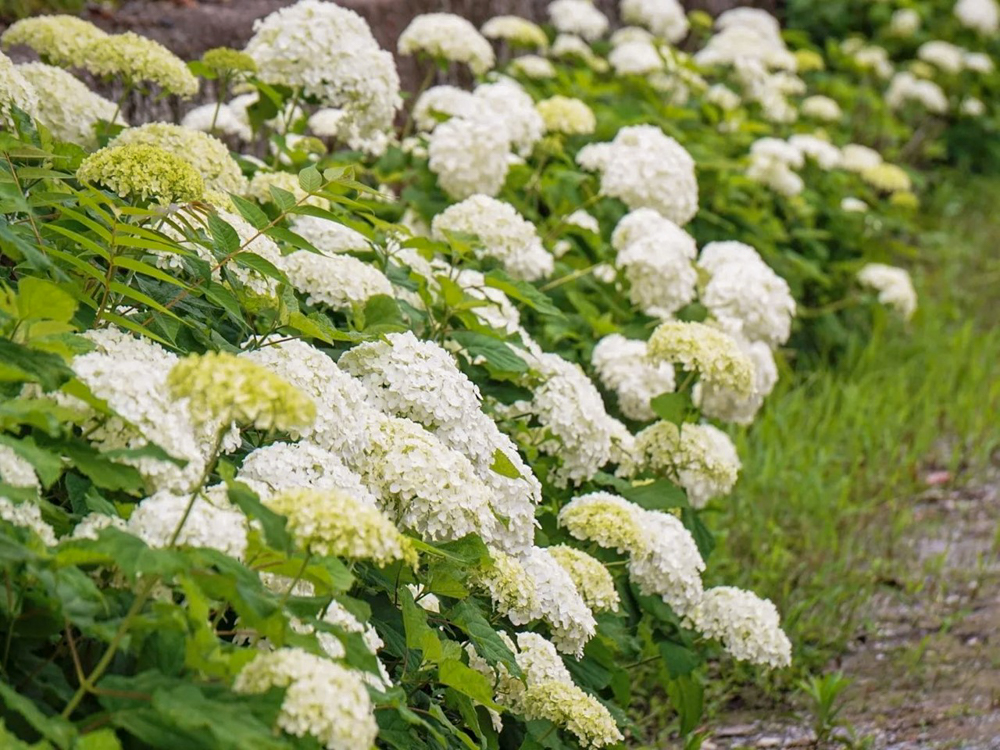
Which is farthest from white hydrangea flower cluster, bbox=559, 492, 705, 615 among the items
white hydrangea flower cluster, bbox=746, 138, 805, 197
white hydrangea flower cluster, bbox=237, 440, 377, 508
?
white hydrangea flower cluster, bbox=746, 138, 805, 197

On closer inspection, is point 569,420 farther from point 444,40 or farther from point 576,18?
point 576,18

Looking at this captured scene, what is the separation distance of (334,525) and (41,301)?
0.46m

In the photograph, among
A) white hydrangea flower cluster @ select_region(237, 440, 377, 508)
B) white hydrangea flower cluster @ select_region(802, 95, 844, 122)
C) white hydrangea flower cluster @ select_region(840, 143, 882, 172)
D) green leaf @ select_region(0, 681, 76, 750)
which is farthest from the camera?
white hydrangea flower cluster @ select_region(802, 95, 844, 122)

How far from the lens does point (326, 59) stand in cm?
302

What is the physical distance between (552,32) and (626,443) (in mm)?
3360

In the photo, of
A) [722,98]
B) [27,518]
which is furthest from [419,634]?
[722,98]

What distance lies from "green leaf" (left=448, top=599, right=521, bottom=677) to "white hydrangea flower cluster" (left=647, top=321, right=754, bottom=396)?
96 cm

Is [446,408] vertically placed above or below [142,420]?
below

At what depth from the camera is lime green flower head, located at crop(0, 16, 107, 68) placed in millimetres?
2781

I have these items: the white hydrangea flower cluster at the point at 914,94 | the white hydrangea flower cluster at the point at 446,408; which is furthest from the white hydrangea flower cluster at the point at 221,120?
the white hydrangea flower cluster at the point at 914,94

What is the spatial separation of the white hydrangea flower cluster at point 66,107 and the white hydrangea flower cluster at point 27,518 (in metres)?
1.39

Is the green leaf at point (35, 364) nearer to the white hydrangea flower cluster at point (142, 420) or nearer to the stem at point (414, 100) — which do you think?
the white hydrangea flower cluster at point (142, 420)

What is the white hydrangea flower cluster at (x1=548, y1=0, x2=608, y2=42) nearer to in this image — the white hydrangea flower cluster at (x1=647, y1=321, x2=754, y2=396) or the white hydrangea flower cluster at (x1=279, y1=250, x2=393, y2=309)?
the white hydrangea flower cluster at (x1=647, y1=321, x2=754, y2=396)

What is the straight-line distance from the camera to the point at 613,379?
322 centimetres
